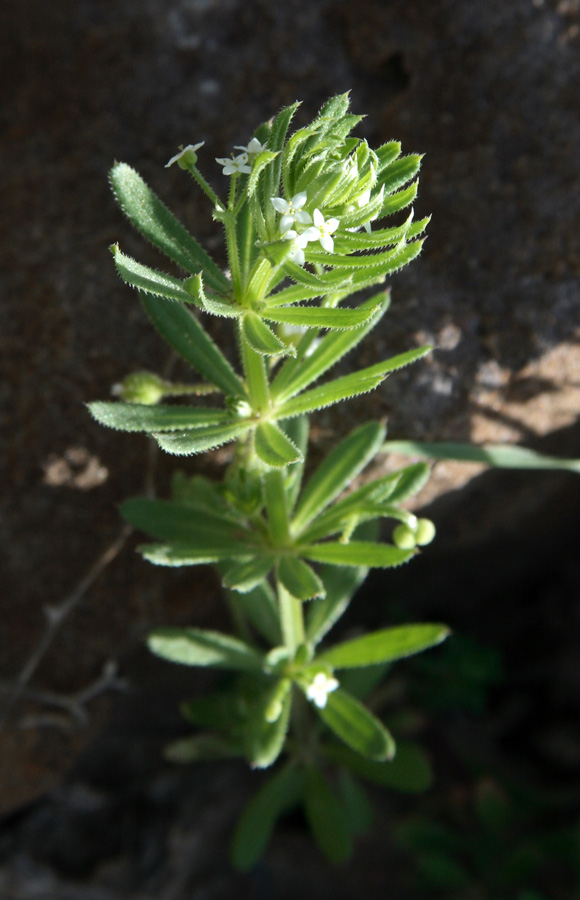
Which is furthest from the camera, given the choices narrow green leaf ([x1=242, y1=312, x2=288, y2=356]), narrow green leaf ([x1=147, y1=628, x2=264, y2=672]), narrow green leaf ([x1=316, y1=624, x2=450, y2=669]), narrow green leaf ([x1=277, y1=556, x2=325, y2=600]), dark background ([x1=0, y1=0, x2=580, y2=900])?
dark background ([x1=0, y1=0, x2=580, y2=900])

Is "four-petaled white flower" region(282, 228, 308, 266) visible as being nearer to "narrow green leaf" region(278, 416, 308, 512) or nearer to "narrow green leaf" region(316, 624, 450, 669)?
"narrow green leaf" region(278, 416, 308, 512)

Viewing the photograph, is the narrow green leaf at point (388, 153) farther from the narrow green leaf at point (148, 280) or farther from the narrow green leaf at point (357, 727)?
the narrow green leaf at point (357, 727)

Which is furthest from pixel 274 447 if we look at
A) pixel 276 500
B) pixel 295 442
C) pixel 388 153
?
pixel 388 153

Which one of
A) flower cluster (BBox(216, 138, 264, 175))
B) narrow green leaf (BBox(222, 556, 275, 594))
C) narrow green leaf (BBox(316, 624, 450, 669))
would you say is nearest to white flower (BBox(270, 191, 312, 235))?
flower cluster (BBox(216, 138, 264, 175))

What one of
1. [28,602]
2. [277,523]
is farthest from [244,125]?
[28,602]

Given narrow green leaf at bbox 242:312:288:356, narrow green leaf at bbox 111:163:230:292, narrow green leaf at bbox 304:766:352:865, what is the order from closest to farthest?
narrow green leaf at bbox 242:312:288:356, narrow green leaf at bbox 111:163:230:292, narrow green leaf at bbox 304:766:352:865

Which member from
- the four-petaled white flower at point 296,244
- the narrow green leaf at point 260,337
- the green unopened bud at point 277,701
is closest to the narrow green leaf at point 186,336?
the narrow green leaf at point 260,337

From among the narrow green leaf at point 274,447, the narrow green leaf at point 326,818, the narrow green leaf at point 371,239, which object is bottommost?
the narrow green leaf at point 326,818

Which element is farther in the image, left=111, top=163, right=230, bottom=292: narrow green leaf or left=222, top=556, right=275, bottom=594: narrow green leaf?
left=222, top=556, right=275, bottom=594: narrow green leaf
